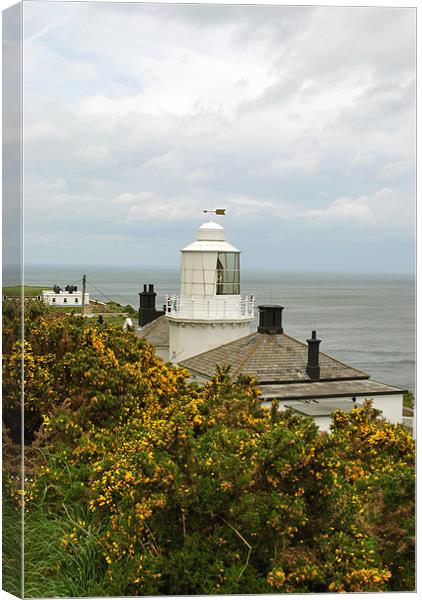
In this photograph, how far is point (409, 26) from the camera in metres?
4.73

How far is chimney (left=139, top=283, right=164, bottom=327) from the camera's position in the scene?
37.3 feet

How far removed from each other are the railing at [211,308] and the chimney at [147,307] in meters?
1.53

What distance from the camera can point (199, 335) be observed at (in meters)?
9.16

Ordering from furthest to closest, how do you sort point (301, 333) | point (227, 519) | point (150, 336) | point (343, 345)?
point (150, 336) → point (301, 333) → point (343, 345) → point (227, 519)

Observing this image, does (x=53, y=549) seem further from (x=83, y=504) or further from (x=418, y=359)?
(x=418, y=359)

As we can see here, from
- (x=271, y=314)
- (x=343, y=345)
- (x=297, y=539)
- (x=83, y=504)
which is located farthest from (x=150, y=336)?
(x=297, y=539)

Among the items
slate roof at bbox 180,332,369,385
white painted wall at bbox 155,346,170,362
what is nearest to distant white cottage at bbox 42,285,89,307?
white painted wall at bbox 155,346,170,362

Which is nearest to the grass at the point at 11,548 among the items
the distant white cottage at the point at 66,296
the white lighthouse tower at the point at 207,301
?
the white lighthouse tower at the point at 207,301

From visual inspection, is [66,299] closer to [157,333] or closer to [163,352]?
[157,333]

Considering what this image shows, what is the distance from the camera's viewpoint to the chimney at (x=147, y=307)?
11.4 metres

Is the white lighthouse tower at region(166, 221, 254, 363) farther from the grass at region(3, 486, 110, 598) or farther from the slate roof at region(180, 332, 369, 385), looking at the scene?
the grass at region(3, 486, 110, 598)

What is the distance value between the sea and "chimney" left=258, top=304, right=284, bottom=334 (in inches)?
5.6

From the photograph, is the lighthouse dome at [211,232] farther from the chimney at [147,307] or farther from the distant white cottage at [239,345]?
the chimney at [147,307]

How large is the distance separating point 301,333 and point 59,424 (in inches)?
152
